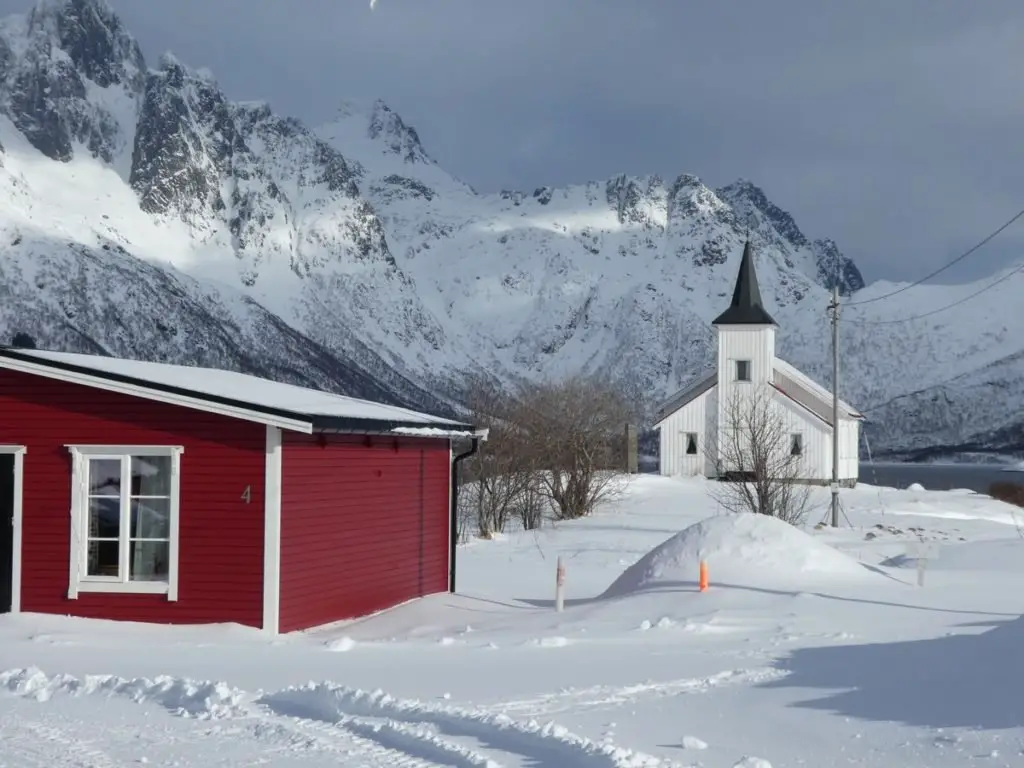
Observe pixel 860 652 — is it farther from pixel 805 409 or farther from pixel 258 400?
pixel 805 409

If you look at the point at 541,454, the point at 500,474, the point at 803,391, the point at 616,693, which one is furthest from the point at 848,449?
the point at 616,693

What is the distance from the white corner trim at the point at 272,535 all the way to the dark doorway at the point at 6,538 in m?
3.13

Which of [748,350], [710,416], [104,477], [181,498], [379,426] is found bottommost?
[181,498]

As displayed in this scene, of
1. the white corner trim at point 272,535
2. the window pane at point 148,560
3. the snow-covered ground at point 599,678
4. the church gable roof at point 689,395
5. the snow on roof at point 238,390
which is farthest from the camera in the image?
the church gable roof at point 689,395

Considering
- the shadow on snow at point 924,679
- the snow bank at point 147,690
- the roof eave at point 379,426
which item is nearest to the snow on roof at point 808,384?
the roof eave at point 379,426

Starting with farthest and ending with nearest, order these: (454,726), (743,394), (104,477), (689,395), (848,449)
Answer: (689,395), (848,449), (743,394), (104,477), (454,726)

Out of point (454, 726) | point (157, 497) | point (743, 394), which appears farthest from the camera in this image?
point (743, 394)

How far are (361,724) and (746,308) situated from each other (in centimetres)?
5999

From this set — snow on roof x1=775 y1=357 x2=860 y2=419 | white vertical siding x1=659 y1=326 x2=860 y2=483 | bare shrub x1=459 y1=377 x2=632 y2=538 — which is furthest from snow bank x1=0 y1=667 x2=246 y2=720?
snow on roof x1=775 y1=357 x2=860 y2=419

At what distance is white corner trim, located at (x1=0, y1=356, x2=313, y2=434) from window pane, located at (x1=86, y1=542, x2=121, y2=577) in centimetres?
180

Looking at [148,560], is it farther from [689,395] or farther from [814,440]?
[689,395]

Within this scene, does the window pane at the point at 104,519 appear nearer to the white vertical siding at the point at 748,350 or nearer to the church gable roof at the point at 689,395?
the church gable roof at the point at 689,395

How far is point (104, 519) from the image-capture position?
1625cm

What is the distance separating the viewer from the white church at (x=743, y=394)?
64.2 m
